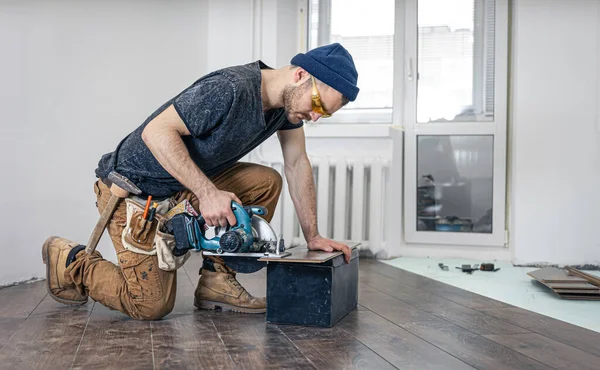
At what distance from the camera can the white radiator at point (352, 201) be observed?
3979mm

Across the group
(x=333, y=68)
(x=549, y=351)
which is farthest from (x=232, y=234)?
(x=549, y=351)

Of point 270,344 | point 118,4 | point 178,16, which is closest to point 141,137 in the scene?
point 270,344

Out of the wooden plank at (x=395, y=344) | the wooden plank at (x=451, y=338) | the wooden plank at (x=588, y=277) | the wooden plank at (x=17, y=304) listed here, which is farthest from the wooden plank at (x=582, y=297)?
the wooden plank at (x=17, y=304)

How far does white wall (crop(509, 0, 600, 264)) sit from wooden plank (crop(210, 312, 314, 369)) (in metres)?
2.36

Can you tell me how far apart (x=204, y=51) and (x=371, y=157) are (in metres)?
1.34

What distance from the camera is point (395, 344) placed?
174 cm

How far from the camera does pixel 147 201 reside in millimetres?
2035

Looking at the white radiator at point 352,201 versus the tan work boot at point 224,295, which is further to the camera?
the white radiator at point 352,201

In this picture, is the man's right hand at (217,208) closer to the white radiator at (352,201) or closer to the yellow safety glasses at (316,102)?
the yellow safety glasses at (316,102)

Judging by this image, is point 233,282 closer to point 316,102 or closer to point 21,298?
point 316,102

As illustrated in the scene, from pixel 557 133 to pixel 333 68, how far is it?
2.42 meters

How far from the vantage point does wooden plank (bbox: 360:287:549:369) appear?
156 cm

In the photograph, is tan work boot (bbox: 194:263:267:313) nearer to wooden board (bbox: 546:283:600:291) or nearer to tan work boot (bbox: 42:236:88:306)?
tan work boot (bbox: 42:236:88:306)

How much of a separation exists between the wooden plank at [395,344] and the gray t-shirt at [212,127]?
71 cm
